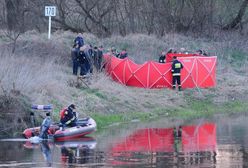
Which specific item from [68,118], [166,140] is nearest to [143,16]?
[68,118]

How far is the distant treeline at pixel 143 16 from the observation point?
6053cm

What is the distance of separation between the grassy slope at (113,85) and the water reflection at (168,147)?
387 centimetres

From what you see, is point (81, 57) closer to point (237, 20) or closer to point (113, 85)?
point (113, 85)

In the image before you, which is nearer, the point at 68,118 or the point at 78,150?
the point at 78,150

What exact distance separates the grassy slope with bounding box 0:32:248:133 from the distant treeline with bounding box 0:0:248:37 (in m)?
4.81

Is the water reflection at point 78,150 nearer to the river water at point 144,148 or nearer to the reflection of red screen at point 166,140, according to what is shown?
the river water at point 144,148

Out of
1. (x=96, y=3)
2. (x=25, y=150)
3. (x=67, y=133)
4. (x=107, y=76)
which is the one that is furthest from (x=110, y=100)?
(x=96, y=3)

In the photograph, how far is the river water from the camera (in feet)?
75.9

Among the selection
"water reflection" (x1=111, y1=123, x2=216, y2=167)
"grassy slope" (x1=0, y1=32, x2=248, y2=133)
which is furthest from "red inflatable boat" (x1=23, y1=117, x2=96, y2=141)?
"grassy slope" (x1=0, y1=32, x2=248, y2=133)

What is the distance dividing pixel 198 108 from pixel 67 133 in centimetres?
1352

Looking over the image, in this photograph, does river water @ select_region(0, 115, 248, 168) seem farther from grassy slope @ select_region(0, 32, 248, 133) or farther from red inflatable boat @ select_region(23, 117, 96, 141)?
grassy slope @ select_region(0, 32, 248, 133)

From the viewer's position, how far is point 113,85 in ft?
137

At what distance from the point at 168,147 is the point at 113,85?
15.1 m

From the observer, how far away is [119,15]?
205 ft
